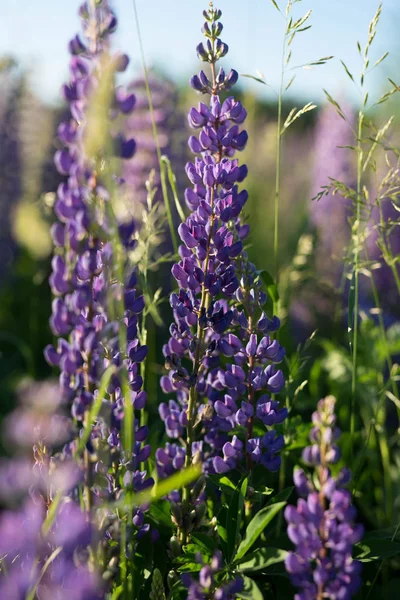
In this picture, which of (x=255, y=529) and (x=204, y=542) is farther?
(x=204, y=542)

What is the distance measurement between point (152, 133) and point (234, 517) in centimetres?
354

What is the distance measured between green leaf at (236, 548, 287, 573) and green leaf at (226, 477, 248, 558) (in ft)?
0.20

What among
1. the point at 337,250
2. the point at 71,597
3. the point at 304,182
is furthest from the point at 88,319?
the point at 304,182

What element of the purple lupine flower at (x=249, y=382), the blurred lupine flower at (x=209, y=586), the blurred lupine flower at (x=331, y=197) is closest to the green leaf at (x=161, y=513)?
the purple lupine flower at (x=249, y=382)

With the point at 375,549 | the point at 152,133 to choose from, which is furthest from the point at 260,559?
the point at 152,133

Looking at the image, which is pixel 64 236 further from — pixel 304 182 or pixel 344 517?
pixel 304 182

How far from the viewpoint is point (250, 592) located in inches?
46.0

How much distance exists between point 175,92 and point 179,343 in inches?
150

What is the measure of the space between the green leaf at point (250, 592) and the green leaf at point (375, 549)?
27 cm

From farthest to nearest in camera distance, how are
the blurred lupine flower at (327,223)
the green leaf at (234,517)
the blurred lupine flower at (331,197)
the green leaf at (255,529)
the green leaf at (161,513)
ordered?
the blurred lupine flower at (331,197) → the blurred lupine flower at (327,223) → the green leaf at (161,513) → the green leaf at (234,517) → the green leaf at (255,529)

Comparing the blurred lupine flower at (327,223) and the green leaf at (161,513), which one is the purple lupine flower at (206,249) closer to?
the green leaf at (161,513)

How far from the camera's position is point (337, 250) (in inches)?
181

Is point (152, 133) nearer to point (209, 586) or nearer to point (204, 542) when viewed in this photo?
point (204, 542)

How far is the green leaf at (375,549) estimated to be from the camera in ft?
4.35
